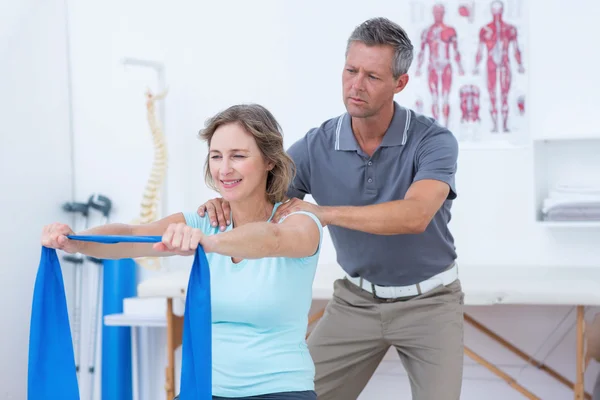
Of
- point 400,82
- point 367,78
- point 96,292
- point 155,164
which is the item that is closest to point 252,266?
point 367,78

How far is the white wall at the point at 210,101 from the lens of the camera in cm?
330

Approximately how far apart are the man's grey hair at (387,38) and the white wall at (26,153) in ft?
5.87

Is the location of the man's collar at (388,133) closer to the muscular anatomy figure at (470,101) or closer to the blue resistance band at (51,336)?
the blue resistance band at (51,336)

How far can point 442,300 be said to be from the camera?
2344 millimetres

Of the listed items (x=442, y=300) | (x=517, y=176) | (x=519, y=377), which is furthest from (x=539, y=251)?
(x=442, y=300)

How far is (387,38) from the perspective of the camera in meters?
2.27

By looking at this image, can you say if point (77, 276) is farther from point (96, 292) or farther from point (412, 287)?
point (412, 287)

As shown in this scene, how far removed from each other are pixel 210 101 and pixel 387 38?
59.4 inches

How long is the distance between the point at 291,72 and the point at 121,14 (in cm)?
89

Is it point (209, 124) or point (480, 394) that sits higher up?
point (209, 124)

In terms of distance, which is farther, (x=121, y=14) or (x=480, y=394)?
(x=121, y=14)

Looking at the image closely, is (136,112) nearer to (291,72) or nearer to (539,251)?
(291,72)


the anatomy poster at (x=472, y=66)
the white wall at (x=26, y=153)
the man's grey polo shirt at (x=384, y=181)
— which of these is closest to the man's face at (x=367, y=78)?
the man's grey polo shirt at (x=384, y=181)

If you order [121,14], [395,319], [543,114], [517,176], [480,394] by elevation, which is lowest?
[480,394]
